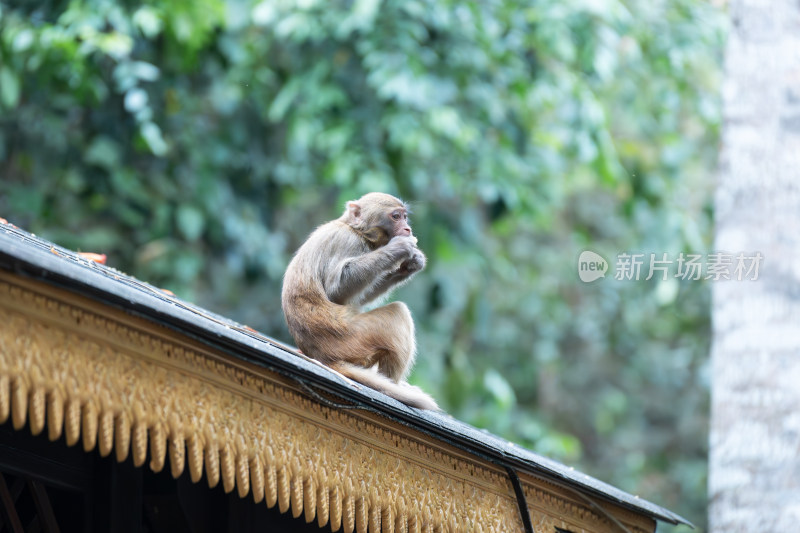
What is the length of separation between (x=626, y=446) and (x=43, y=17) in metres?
12.1

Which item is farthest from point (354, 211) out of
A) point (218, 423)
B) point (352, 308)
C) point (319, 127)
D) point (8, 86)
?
point (319, 127)

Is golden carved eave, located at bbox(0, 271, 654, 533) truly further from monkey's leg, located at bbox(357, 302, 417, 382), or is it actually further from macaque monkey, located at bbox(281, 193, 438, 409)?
monkey's leg, located at bbox(357, 302, 417, 382)

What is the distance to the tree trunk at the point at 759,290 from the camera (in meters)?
4.93

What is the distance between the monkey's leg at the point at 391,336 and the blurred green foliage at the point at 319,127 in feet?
12.1

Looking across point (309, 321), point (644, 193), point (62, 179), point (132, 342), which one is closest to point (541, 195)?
point (644, 193)

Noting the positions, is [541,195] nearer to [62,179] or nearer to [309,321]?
[62,179]

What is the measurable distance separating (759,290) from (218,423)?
10.8ft

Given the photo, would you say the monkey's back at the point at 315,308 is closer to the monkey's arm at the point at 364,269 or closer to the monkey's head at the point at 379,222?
the monkey's arm at the point at 364,269

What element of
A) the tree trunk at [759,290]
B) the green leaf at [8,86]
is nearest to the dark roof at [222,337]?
the tree trunk at [759,290]

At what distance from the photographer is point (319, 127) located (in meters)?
9.16

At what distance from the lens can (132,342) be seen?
2498 millimetres

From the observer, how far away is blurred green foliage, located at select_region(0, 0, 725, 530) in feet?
27.4

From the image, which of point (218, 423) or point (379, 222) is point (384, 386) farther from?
point (218, 423)

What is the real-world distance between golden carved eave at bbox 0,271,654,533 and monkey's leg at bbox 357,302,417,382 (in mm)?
886
